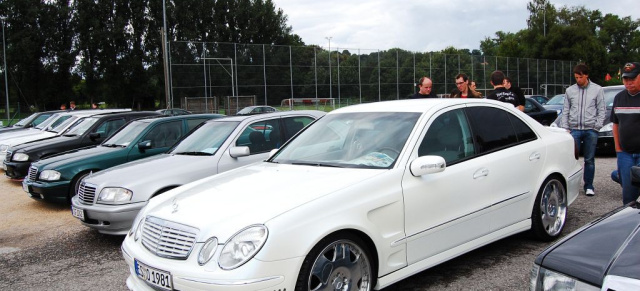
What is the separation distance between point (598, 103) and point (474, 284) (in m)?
4.16

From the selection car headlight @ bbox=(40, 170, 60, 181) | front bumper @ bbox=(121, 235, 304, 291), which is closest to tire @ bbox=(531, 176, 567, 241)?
front bumper @ bbox=(121, 235, 304, 291)

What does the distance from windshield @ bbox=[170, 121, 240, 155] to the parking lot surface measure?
1367 millimetres

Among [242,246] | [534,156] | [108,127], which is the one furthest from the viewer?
[108,127]

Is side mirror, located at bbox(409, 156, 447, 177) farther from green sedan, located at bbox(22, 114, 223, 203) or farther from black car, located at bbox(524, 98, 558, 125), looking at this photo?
black car, located at bbox(524, 98, 558, 125)

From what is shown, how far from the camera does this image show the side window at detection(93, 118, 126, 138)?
10797mm

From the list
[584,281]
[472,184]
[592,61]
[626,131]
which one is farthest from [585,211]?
[592,61]

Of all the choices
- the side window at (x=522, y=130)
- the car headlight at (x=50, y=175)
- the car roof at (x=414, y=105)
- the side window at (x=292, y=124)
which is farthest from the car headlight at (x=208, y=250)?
the car headlight at (x=50, y=175)

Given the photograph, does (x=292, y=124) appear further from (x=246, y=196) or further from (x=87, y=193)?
(x=246, y=196)

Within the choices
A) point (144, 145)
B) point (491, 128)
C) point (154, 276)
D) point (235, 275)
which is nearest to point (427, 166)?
point (491, 128)

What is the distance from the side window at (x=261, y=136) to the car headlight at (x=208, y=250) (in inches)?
137

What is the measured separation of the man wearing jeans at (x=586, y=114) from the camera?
22.2 feet

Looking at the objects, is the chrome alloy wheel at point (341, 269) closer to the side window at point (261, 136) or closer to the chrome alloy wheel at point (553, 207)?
the chrome alloy wheel at point (553, 207)

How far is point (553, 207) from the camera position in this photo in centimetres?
497

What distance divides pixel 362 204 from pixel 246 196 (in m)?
0.78
